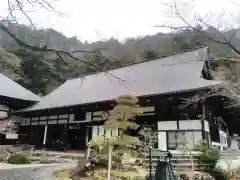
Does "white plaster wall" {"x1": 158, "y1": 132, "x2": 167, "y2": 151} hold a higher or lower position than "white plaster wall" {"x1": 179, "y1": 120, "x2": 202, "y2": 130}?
lower

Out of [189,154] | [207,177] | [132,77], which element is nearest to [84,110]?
[132,77]

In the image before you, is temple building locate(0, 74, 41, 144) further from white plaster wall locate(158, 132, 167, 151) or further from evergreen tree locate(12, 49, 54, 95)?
white plaster wall locate(158, 132, 167, 151)

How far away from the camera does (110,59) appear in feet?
11.8

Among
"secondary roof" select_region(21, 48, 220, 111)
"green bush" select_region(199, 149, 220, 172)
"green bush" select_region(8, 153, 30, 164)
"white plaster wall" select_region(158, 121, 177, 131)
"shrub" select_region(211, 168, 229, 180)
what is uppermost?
"secondary roof" select_region(21, 48, 220, 111)

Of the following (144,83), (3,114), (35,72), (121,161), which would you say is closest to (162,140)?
(144,83)

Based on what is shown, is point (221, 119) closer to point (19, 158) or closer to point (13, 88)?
point (19, 158)

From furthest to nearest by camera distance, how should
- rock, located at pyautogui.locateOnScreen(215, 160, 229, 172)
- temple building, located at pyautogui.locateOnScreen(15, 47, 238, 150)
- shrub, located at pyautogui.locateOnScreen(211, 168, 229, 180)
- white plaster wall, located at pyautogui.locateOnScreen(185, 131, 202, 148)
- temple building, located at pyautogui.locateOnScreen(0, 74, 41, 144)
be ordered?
temple building, located at pyautogui.locateOnScreen(0, 74, 41, 144) → temple building, located at pyautogui.locateOnScreen(15, 47, 238, 150) → white plaster wall, located at pyautogui.locateOnScreen(185, 131, 202, 148) → rock, located at pyautogui.locateOnScreen(215, 160, 229, 172) → shrub, located at pyautogui.locateOnScreen(211, 168, 229, 180)

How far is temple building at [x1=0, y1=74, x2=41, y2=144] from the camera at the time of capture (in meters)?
17.7

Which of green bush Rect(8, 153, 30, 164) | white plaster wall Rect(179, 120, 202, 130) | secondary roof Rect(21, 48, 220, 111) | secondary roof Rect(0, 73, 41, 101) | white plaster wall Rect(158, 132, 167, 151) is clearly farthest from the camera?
secondary roof Rect(0, 73, 41, 101)

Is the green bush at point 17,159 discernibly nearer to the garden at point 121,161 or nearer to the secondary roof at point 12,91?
the garden at point 121,161

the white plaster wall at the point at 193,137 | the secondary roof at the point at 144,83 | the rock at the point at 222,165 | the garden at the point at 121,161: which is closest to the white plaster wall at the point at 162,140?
the white plaster wall at the point at 193,137

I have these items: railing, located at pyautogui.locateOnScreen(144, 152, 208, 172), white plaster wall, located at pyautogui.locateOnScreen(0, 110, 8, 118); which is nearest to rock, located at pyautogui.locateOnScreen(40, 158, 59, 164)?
railing, located at pyautogui.locateOnScreen(144, 152, 208, 172)

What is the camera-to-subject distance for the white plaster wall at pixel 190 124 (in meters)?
11.4

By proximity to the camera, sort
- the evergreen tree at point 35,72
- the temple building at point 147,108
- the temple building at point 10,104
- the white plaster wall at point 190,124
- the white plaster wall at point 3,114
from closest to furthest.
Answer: the white plaster wall at point 190,124, the temple building at point 147,108, the temple building at point 10,104, the white plaster wall at point 3,114, the evergreen tree at point 35,72
